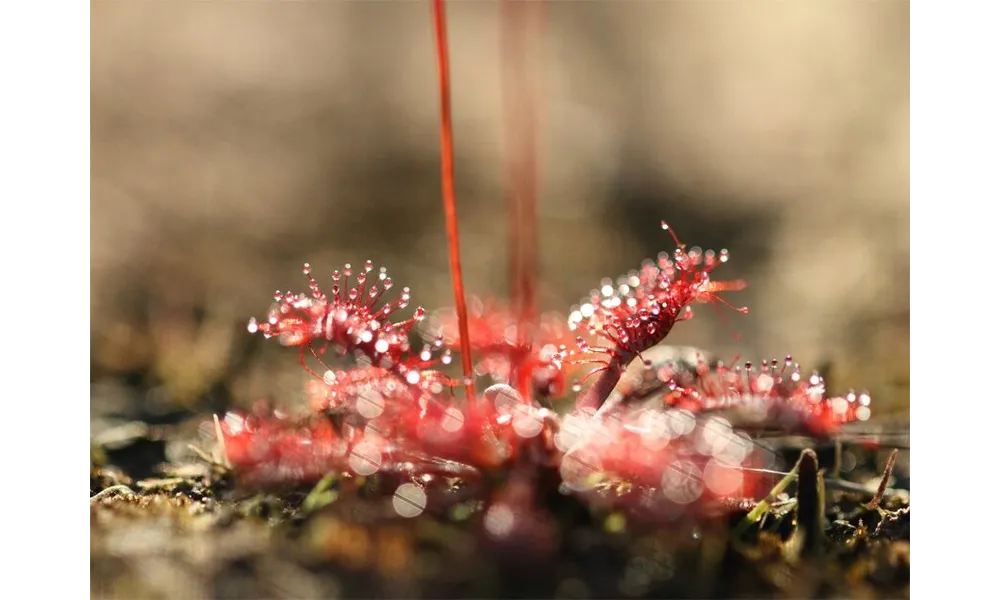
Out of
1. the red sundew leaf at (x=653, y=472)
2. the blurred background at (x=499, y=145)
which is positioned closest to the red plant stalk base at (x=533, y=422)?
the red sundew leaf at (x=653, y=472)

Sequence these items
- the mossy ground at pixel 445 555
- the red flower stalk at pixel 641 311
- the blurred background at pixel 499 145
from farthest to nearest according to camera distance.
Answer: the blurred background at pixel 499 145, the red flower stalk at pixel 641 311, the mossy ground at pixel 445 555

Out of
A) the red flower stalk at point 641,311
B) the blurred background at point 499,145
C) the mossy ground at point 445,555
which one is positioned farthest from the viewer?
the blurred background at point 499,145

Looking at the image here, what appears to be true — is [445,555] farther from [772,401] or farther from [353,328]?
[772,401]

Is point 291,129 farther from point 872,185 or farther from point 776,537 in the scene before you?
point 776,537

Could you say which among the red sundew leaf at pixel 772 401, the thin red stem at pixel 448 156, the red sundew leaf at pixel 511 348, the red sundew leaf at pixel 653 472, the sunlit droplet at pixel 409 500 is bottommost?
the sunlit droplet at pixel 409 500

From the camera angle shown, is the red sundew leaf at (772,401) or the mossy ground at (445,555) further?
the red sundew leaf at (772,401)

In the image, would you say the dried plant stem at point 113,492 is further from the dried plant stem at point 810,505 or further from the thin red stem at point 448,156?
the dried plant stem at point 810,505

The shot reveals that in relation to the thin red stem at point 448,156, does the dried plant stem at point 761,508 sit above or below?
below
